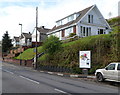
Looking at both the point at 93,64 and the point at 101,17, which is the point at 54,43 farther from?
the point at 101,17

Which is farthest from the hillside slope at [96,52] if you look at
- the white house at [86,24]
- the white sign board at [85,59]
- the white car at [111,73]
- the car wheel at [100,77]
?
Answer: the white house at [86,24]

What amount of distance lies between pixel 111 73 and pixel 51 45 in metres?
12.8

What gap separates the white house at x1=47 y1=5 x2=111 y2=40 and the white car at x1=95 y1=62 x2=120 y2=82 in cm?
2135

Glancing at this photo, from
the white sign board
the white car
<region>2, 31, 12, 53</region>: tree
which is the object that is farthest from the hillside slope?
<region>2, 31, 12, 53</region>: tree

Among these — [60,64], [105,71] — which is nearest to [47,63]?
[60,64]

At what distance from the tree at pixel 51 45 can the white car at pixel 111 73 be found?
37.0 feet

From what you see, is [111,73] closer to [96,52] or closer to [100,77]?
[100,77]

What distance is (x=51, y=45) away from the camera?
24.3m

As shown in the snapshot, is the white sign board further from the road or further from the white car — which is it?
the road

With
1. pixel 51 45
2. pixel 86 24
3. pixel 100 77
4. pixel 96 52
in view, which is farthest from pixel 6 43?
pixel 100 77

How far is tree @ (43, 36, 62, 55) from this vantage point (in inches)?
960

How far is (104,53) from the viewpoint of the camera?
19.2 m

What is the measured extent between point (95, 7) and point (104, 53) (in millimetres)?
21287

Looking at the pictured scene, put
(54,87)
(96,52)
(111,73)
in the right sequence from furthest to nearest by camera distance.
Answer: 1. (96,52)
2. (111,73)
3. (54,87)
